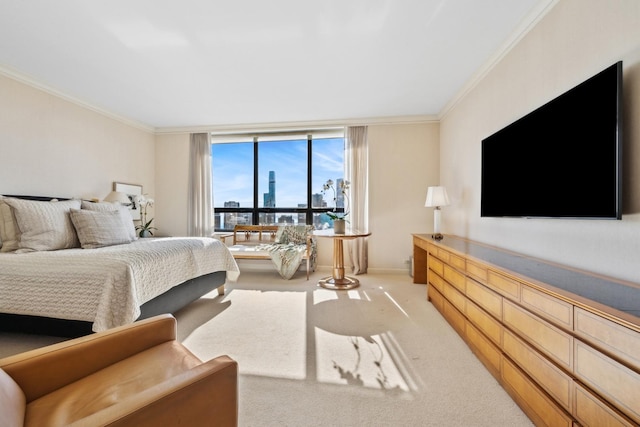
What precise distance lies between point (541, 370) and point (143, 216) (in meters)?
5.31

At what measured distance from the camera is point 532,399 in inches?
48.7

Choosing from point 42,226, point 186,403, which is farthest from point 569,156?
point 42,226

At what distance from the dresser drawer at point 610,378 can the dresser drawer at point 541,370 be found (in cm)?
10

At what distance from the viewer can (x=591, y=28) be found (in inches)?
57.1

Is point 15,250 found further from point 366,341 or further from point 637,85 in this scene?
point 637,85

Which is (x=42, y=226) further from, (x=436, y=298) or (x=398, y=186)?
(x=398, y=186)

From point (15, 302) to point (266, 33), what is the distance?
9.07 ft

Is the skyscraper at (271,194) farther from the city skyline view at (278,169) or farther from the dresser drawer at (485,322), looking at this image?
the dresser drawer at (485,322)

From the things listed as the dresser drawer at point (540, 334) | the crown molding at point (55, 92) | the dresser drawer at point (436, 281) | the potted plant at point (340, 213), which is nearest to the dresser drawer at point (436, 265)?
the dresser drawer at point (436, 281)

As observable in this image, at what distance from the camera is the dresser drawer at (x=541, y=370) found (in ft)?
3.43

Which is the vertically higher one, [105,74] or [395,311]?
[105,74]

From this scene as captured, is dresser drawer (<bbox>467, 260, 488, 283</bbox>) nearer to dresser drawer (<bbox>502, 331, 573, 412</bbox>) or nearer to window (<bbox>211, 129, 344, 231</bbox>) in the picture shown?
dresser drawer (<bbox>502, 331, 573, 412</bbox>)

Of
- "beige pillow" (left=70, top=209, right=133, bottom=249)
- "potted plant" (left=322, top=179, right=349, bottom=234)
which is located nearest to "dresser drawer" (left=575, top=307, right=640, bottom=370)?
"potted plant" (left=322, top=179, right=349, bottom=234)

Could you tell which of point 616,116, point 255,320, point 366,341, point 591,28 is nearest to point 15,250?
point 255,320
